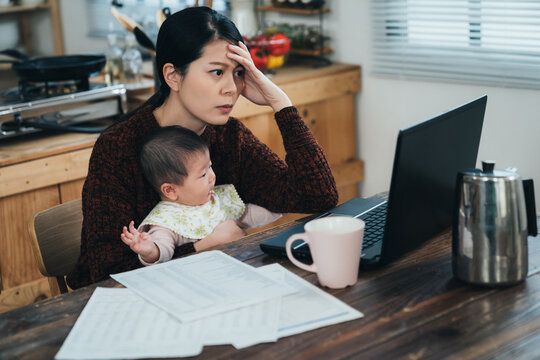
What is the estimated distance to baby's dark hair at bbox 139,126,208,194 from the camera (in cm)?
157

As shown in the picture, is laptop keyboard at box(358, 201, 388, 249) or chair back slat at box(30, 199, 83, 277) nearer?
laptop keyboard at box(358, 201, 388, 249)

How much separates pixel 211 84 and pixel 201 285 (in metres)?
0.57

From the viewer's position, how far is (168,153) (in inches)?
61.7

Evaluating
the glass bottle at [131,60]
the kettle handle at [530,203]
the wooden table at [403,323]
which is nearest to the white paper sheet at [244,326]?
the wooden table at [403,323]

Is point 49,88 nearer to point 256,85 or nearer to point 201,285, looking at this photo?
point 256,85

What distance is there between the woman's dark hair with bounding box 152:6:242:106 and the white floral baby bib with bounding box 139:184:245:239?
12.7 inches

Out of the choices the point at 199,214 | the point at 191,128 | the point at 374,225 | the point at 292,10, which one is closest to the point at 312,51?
the point at 292,10

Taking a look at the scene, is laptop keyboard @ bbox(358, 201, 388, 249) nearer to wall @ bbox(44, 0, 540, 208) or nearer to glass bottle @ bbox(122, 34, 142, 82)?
wall @ bbox(44, 0, 540, 208)

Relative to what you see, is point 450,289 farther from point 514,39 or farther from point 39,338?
point 514,39

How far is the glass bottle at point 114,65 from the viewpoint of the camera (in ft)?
9.65

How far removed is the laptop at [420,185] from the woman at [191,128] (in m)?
0.24

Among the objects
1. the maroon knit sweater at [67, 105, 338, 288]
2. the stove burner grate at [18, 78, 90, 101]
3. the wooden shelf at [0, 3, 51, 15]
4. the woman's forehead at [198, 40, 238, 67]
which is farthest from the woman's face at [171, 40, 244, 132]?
the wooden shelf at [0, 3, 51, 15]

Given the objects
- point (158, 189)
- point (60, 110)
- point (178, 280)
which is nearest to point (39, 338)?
point (178, 280)

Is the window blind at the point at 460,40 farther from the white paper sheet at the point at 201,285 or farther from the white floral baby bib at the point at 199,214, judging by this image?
the white paper sheet at the point at 201,285
